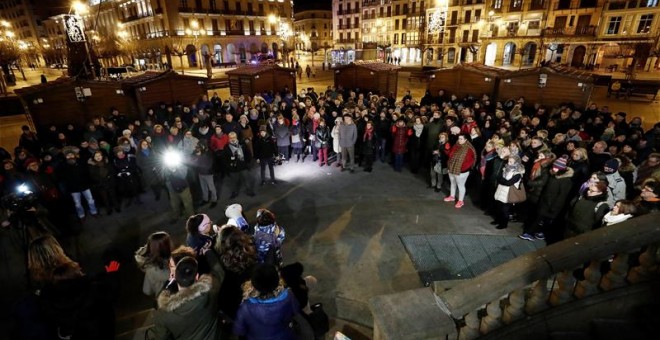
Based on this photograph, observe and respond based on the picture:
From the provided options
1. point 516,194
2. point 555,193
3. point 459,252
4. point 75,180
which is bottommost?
point 459,252

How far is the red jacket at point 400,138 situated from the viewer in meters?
9.54

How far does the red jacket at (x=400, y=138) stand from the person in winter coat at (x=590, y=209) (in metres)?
4.82

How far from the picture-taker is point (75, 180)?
7320 millimetres

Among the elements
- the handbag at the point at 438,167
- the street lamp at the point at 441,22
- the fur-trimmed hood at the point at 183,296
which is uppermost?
the street lamp at the point at 441,22

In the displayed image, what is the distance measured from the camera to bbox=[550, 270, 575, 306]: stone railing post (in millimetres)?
3303

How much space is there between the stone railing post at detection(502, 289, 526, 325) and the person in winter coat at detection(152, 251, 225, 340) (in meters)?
2.83

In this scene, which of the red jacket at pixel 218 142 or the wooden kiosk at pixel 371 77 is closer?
the red jacket at pixel 218 142

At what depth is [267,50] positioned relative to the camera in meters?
60.3

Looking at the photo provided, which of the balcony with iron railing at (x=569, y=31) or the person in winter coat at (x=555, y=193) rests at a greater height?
the balcony with iron railing at (x=569, y=31)

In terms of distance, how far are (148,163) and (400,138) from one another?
6731mm

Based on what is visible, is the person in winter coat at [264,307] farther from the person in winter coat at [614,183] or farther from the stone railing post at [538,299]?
the person in winter coat at [614,183]

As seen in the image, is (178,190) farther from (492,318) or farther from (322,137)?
(492,318)

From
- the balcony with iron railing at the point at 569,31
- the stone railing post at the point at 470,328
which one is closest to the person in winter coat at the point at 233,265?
the stone railing post at the point at 470,328

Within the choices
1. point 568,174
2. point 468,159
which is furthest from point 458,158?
point 568,174
